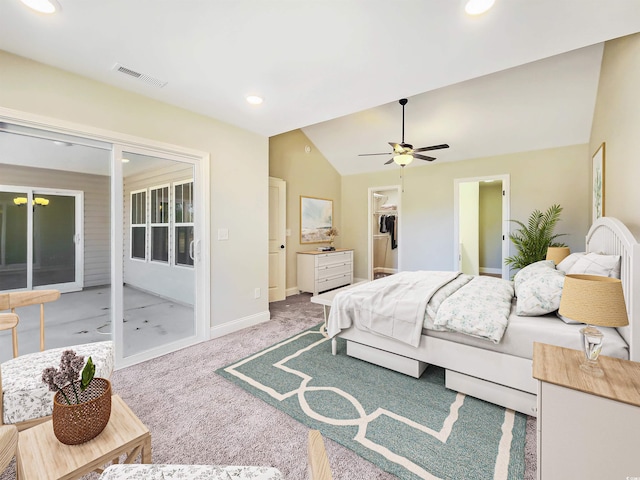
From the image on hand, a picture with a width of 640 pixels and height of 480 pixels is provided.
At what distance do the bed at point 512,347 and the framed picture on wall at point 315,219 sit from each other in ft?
11.3

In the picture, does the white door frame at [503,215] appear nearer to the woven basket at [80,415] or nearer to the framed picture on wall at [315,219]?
the framed picture on wall at [315,219]

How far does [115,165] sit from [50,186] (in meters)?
0.51

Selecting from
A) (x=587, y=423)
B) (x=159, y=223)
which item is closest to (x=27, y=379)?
(x=159, y=223)

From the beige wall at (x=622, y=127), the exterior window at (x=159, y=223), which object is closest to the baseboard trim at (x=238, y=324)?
the exterior window at (x=159, y=223)

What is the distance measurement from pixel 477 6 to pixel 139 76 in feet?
8.33

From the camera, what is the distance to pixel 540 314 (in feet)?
6.55

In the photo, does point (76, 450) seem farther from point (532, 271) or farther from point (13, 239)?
point (532, 271)

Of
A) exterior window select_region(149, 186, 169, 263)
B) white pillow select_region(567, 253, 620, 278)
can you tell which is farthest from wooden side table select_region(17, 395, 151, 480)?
white pillow select_region(567, 253, 620, 278)

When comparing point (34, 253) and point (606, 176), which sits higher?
point (606, 176)

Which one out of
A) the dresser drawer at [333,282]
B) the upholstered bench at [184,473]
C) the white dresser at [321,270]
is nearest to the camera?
the upholstered bench at [184,473]

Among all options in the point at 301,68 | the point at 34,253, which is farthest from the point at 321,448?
the point at 34,253

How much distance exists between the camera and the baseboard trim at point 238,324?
3.31m

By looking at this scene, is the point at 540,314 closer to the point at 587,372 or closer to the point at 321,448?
the point at 587,372

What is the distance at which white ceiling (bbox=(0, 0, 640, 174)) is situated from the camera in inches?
65.9
